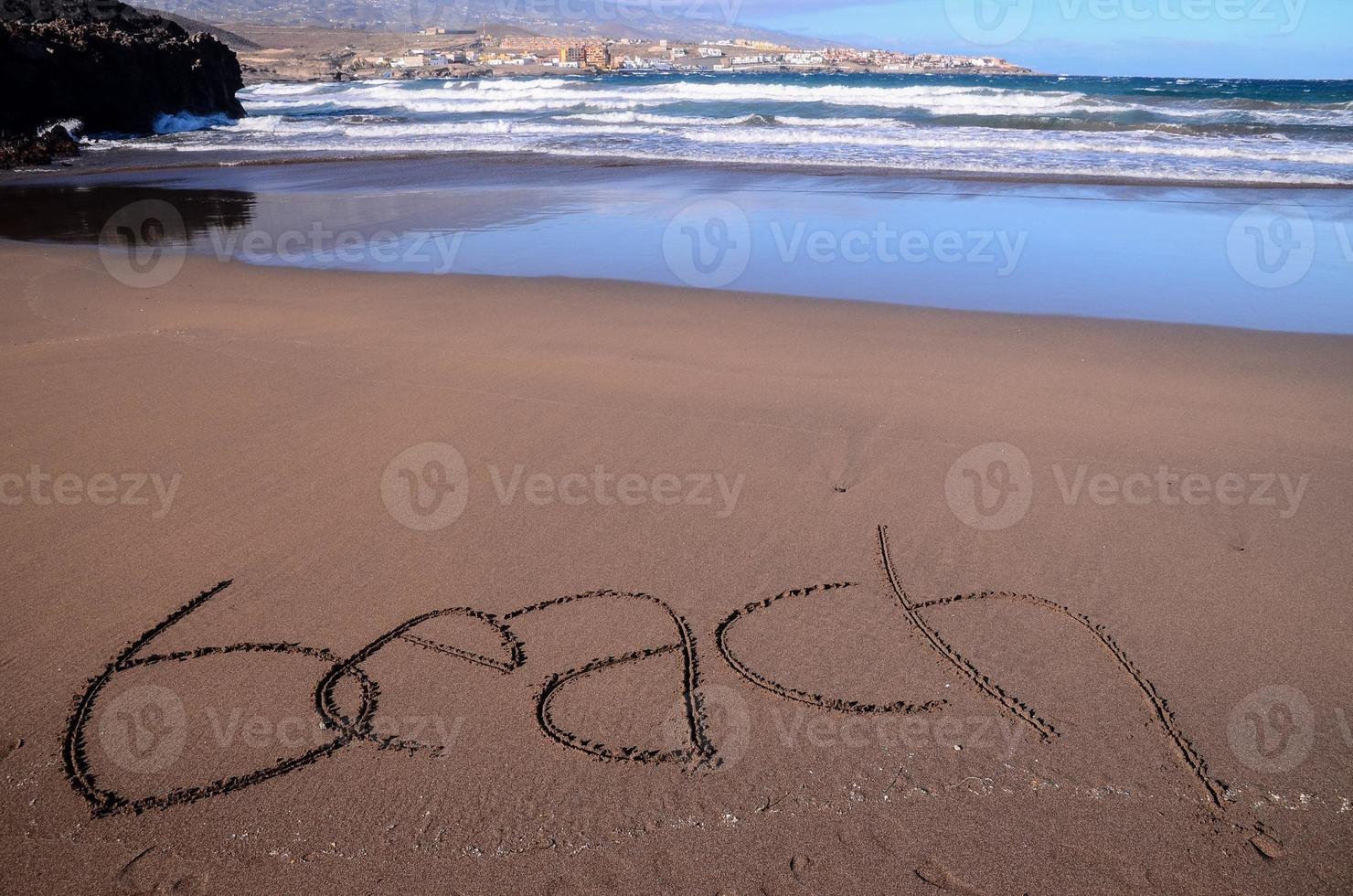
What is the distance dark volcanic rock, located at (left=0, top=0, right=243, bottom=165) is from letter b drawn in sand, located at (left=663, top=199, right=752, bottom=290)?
2039 cm

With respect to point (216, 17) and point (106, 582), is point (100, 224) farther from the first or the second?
point (216, 17)

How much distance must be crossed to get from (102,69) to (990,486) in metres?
32.6

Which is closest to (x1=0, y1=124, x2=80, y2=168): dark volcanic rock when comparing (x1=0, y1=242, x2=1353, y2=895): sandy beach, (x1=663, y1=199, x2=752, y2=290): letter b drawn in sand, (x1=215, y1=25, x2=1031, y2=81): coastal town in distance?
(x1=663, y1=199, x2=752, y2=290): letter b drawn in sand

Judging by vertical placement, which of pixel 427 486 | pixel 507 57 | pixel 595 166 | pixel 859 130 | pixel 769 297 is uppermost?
pixel 507 57

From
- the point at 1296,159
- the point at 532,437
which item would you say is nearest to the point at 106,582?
the point at 532,437

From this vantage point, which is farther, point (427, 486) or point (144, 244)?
point (144, 244)

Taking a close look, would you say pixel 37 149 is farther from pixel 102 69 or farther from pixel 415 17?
pixel 415 17

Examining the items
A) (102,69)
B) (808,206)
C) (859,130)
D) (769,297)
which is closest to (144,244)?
(769,297)

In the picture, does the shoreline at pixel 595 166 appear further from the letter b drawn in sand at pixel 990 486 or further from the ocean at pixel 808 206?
the letter b drawn in sand at pixel 990 486

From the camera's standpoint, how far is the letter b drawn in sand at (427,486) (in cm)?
381

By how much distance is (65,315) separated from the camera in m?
6.66

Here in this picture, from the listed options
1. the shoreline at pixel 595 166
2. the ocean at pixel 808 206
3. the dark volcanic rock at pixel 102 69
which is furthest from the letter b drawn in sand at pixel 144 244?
the dark volcanic rock at pixel 102 69

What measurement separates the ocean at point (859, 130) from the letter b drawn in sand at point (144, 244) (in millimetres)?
8133

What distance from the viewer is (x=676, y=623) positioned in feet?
10.2
